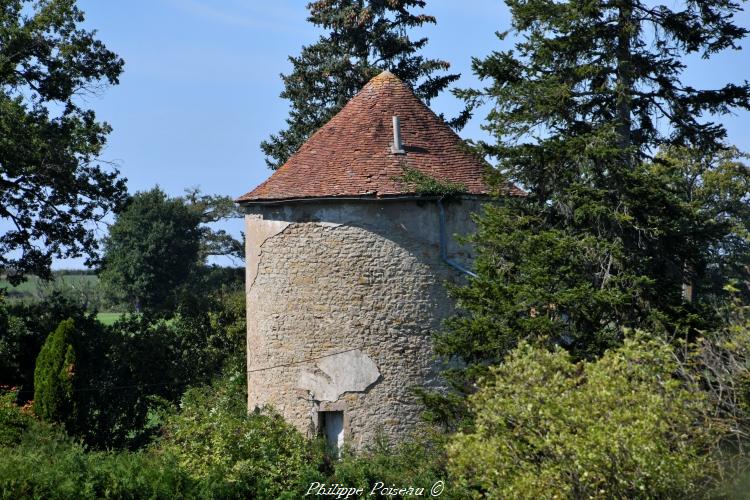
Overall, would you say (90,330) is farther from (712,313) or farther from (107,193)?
(712,313)

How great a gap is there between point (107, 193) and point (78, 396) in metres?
5.39

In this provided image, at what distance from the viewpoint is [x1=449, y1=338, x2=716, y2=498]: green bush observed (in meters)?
13.8

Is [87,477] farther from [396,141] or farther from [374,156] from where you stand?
[396,141]

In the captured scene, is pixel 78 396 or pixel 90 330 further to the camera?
pixel 90 330

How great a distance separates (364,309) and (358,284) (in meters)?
0.48

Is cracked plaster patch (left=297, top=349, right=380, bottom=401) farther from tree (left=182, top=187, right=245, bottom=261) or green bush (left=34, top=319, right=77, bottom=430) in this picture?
tree (left=182, top=187, right=245, bottom=261)

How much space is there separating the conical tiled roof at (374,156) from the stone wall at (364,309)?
367 mm

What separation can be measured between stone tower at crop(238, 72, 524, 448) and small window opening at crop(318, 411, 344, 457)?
0.02m

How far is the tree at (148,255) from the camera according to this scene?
5331 cm

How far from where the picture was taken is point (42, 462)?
1980 cm

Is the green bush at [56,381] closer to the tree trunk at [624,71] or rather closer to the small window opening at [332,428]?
the small window opening at [332,428]

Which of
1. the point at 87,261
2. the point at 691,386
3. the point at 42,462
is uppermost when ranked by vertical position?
the point at 87,261

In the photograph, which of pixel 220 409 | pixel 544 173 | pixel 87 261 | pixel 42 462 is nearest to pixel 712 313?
pixel 544 173

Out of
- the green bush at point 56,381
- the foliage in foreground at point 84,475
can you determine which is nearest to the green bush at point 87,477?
the foliage in foreground at point 84,475
